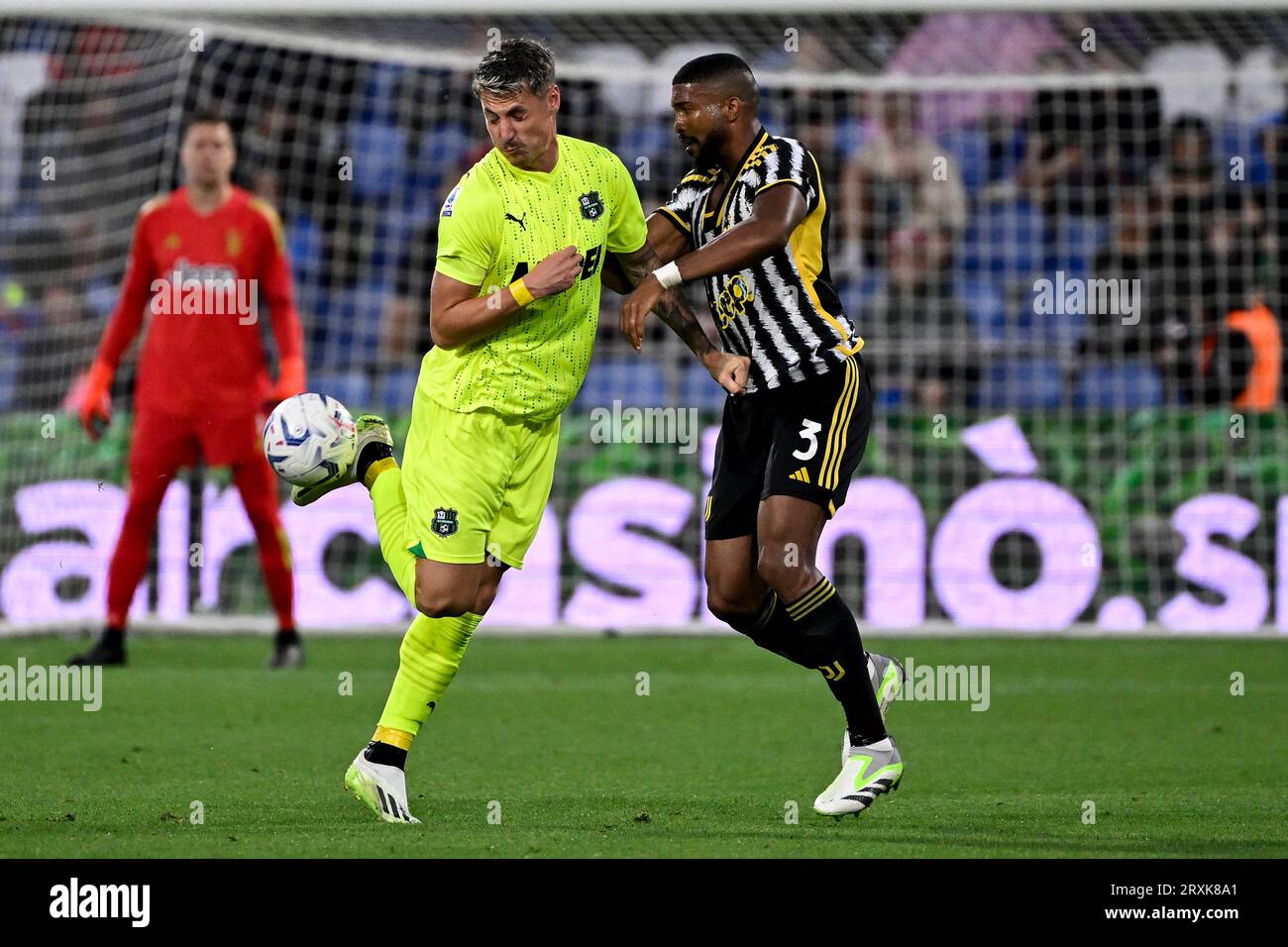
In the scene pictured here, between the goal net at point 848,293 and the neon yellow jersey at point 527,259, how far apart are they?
474 centimetres

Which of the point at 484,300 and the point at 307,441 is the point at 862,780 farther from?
the point at 307,441

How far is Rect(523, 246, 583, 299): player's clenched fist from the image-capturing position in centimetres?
504

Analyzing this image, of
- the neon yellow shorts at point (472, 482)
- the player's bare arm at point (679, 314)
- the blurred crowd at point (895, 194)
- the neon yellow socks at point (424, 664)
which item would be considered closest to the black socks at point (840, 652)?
the player's bare arm at point (679, 314)

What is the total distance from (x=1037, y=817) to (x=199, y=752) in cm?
298

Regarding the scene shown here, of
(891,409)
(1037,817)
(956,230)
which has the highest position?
(956,230)

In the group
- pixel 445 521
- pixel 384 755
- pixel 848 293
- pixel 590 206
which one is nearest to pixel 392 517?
pixel 445 521

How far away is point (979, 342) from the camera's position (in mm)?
12219

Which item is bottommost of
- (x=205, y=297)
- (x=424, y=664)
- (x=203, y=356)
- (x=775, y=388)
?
(x=424, y=664)

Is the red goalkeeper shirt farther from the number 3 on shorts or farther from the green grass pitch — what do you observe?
the number 3 on shorts

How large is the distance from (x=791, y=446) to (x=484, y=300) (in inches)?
41.0

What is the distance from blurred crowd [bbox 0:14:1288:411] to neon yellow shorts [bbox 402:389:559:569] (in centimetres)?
633

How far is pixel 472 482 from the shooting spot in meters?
5.27
